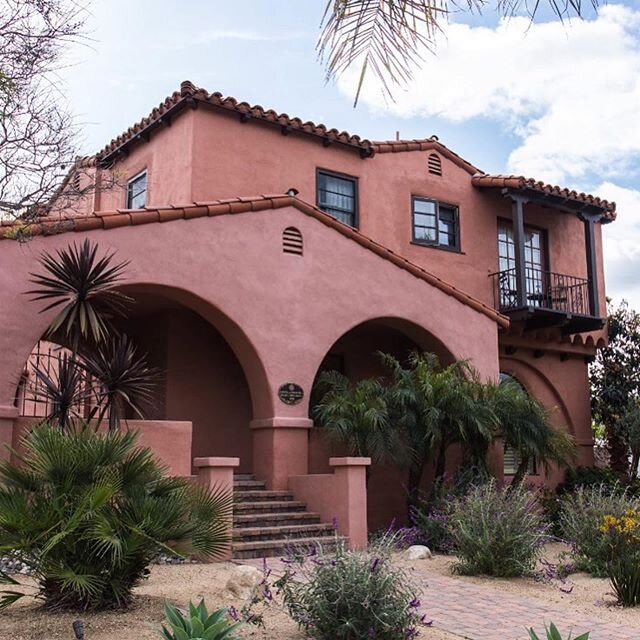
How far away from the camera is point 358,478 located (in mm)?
11406

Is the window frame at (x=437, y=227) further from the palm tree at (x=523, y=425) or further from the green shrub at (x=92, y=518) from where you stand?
the green shrub at (x=92, y=518)

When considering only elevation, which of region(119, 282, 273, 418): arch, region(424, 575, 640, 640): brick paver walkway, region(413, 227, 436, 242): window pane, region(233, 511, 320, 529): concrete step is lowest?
region(424, 575, 640, 640): brick paver walkway

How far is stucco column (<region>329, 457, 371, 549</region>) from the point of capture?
11.2m

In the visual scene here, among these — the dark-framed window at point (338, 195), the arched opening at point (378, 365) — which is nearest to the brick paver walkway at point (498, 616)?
the arched opening at point (378, 365)

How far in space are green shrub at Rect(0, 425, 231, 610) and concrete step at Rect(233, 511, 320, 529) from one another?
4028 millimetres

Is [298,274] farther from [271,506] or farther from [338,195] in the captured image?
[338,195]

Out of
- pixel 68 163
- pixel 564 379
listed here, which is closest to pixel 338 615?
pixel 68 163

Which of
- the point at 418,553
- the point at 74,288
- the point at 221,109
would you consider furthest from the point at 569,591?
the point at 221,109

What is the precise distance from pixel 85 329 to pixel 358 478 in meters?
4.26

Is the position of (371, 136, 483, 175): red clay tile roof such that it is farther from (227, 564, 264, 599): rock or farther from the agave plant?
(227, 564, 264, 599): rock

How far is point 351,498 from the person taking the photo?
11258 millimetres

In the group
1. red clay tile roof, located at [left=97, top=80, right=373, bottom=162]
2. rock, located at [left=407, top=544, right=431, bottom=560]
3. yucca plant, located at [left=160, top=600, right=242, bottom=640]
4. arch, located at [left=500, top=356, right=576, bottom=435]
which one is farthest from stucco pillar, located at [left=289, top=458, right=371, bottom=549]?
arch, located at [left=500, top=356, right=576, bottom=435]

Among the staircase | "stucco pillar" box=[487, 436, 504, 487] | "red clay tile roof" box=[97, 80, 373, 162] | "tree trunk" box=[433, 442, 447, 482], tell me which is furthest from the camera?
"red clay tile roof" box=[97, 80, 373, 162]

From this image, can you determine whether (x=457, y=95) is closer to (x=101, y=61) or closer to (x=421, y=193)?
(x=101, y=61)
